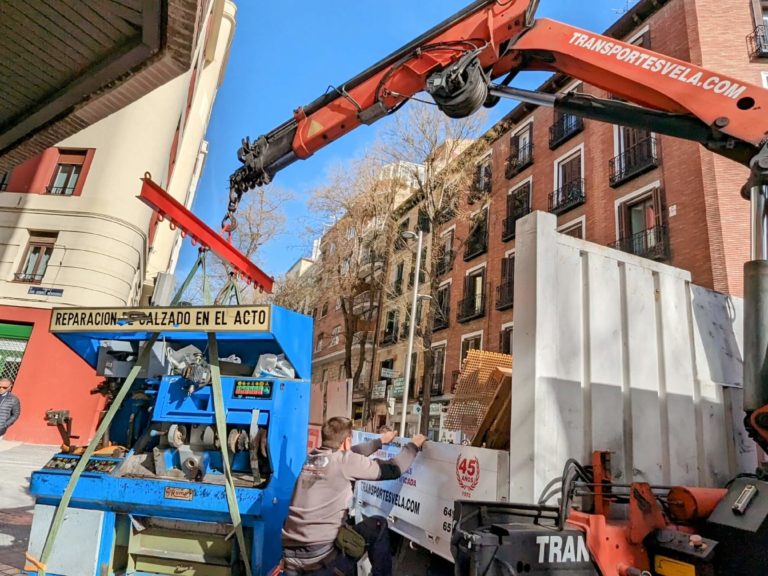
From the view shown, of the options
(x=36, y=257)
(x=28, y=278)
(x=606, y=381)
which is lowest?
(x=606, y=381)

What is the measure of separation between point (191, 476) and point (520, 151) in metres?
22.6

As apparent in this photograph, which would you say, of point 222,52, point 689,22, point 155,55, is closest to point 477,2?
point 155,55

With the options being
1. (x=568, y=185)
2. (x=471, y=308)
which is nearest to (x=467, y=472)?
(x=568, y=185)

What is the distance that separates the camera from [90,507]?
13.5 feet

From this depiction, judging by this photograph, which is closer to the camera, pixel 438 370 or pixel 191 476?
pixel 191 476

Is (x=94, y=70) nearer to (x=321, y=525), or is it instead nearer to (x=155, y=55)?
(x=155, y=55)

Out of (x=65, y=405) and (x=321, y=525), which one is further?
(x=65, y=405)

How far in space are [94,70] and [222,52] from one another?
25.8 m

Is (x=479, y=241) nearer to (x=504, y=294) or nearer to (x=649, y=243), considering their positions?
(x=504, y=294)

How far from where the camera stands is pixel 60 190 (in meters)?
14.8

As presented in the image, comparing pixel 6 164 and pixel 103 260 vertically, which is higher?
pixel 103 260

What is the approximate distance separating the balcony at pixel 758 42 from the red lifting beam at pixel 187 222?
678 inches

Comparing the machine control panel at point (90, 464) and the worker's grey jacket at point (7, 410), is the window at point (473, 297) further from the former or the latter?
the machine control panel at point (90, 464)

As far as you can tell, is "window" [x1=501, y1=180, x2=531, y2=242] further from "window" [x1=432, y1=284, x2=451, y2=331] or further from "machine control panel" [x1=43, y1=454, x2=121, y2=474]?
"machine control panel" [x1=43, y1=454, x2=121, y2=474]
